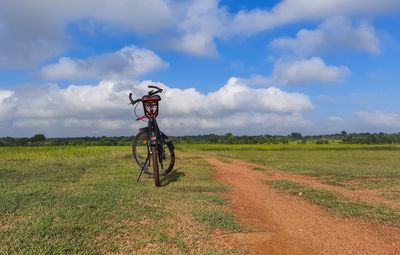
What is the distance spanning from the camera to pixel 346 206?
701cm

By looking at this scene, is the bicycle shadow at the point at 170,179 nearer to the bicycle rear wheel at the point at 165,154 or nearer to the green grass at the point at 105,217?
the bicycle rear wheel at the point at 165,154

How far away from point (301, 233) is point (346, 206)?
2.64 meters

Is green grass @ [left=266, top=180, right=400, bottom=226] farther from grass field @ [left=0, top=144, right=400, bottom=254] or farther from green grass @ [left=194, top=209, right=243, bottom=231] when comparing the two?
green grass @ [left=194, top=209, right=243, bottom=231]

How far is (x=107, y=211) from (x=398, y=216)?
6759 millimetres

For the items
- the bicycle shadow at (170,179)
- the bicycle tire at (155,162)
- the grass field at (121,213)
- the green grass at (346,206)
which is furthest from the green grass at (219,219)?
the bicycle shadow at (170,179)

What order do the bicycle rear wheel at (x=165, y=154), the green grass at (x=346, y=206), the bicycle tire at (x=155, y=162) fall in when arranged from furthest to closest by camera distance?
the bicycle rear wheel at (x=165, y=154) → the bicycle tire at (x=155, y=162) → the green grass at (x=346, y=206)

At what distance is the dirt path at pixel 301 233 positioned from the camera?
176 inches

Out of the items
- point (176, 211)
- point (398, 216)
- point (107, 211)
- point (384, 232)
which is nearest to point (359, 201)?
point (398, 216)

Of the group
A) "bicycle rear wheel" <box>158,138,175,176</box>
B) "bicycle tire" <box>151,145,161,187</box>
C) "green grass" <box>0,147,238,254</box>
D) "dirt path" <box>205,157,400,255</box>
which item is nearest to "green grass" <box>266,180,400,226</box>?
"dirt path" <box>205,157,400,255</box>

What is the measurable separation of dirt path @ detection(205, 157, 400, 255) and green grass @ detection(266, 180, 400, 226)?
13.8 inches

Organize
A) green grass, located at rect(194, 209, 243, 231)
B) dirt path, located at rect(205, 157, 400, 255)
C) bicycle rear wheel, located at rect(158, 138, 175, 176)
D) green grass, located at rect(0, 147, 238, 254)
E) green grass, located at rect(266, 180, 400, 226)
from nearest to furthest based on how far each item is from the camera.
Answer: green grass, located at rect(0, 147, 238, 254) → dirt path, located at rect(205, 157, 400, 255) → green grass, located at rect(194, 209, 243, 231) → green grass, located at rect(266, 180, 400, 226) → bicycle rear wheel, located at rect(158, 138, 175, 176)

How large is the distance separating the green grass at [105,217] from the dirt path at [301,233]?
54cm

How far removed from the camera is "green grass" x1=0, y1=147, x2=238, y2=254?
4277 millimetres

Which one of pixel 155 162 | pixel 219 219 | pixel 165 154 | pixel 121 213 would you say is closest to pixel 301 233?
pixel 219 219
